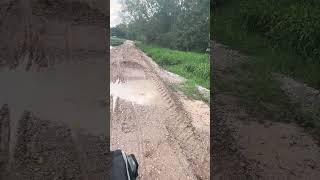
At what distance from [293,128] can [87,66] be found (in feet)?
5.97

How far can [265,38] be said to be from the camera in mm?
4418

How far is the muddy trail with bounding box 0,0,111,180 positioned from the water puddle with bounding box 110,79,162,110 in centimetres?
22

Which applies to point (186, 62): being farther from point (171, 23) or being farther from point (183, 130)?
point (183, 130)

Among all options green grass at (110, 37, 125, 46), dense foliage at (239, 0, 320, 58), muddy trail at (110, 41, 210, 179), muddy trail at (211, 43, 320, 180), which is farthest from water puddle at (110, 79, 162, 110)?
dense foliage at (239, 0, 320, 58)

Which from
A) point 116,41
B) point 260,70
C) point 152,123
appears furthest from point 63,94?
point 260,70

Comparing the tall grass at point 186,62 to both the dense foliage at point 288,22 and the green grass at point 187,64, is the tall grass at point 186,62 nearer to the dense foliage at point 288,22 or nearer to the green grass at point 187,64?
the green grass at point 187,64

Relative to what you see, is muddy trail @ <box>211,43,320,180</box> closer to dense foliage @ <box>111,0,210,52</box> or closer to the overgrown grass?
the overgrown grass

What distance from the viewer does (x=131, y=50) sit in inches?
156

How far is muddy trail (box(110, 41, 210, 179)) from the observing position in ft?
10.8

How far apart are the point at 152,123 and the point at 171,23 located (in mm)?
1037

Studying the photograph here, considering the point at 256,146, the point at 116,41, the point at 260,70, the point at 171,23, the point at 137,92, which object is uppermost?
the point at 171,23

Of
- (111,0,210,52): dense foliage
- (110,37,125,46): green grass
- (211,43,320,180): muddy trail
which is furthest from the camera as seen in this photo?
(111,0,210,52): dense foliage

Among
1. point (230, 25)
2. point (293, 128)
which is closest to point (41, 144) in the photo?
point (293, 128)

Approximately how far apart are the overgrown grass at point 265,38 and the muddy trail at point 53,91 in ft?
4.54
